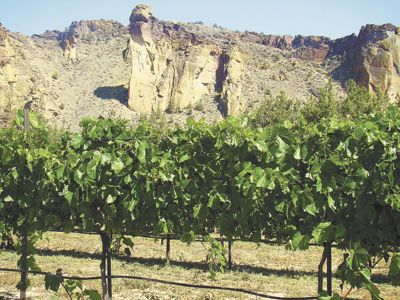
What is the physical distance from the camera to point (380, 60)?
7394 centimetres

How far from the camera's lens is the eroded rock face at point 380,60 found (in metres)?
72.5

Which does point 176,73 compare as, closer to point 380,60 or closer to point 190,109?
point 190,109

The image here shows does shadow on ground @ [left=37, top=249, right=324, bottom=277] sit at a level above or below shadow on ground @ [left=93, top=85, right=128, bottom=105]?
below

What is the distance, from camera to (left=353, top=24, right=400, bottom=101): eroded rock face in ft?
238

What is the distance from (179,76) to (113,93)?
43.9ft

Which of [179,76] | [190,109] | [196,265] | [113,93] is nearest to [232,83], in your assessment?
[190,109]

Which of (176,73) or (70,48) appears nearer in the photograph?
(176,73)

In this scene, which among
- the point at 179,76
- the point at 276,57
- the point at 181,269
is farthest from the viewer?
the point at 276,57

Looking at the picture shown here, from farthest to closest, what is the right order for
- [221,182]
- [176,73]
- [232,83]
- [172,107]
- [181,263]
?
[176,73], [232,83], [172,107], [181,263], [221,182]

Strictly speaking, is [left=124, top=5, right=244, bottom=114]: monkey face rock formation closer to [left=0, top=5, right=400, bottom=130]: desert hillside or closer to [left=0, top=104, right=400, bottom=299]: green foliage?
[left=0, top=5, right=400, bottom=130]: desert hillside

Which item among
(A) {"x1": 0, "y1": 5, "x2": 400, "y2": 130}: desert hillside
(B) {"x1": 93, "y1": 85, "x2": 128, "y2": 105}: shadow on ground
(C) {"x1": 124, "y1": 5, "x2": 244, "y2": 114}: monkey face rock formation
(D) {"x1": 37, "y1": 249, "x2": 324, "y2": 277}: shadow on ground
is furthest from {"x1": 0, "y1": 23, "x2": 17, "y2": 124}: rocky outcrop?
(D) {"x1": 37, "y1": 249, "x2": 324, "y2": 277}: shadow on ground

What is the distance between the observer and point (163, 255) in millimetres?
13648

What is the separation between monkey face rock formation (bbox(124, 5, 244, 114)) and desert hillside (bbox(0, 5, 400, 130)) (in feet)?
0.59

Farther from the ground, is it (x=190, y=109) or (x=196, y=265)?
(x=190, y=109)
